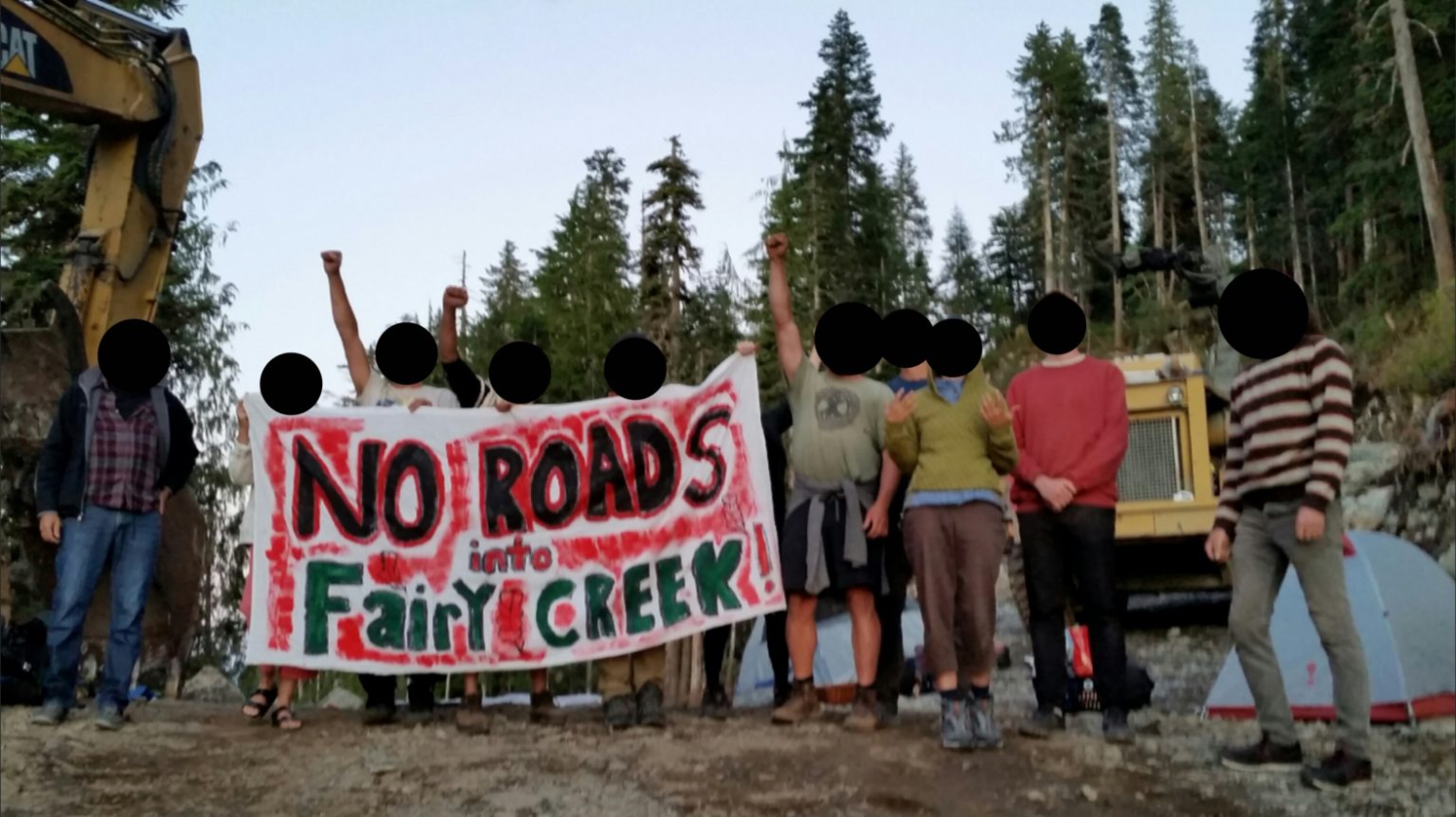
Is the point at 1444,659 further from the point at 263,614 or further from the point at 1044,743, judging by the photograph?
the point at 263,614

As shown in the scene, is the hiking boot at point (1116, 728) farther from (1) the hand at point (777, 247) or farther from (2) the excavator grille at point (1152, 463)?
(2) the excavator grille at point (1152, 463)

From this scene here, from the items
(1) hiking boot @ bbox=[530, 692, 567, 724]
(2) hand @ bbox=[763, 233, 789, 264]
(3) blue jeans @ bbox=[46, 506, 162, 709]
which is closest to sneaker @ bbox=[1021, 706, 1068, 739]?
(1) hiking boot @ bbox=[530, 692, 567, 724]

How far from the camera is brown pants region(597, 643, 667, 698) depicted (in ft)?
20.1

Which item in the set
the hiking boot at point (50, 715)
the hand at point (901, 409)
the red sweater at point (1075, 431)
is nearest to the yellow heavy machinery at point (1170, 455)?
the red sweater at point (1075, 431)

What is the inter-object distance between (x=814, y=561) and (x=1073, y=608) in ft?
21.1

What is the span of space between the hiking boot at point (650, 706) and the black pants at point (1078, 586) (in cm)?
194

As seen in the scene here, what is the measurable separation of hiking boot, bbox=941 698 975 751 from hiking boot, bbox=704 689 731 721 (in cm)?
148

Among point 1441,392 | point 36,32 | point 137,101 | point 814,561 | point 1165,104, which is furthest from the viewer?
point 1165,104

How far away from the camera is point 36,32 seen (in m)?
7.22

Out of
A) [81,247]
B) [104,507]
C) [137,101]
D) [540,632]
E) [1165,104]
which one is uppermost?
[1165,104]

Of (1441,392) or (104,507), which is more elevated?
(1441,392)

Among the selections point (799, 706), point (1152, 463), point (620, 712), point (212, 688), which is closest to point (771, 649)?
point (799, 706)

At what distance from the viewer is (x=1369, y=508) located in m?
15.9

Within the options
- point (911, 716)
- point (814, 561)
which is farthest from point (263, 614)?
point (911, 716)
